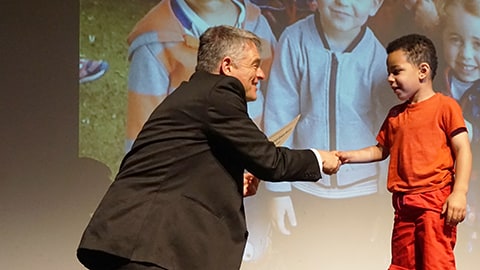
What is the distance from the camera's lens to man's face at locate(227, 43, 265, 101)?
1.51 m

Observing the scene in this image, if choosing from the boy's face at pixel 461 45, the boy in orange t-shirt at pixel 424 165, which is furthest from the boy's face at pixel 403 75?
the boy's face at pixel 461 45

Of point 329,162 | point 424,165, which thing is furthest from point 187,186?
point 424,165

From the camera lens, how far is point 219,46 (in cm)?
150

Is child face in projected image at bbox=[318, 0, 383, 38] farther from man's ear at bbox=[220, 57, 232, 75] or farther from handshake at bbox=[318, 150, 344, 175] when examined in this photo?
man's ear at bbox=[220, 57, 232, 75]

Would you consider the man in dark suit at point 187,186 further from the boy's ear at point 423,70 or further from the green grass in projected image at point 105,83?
the green grass in projected image at point 105,83

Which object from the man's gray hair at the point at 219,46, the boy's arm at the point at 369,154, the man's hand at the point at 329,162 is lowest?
the boy's arm at the point at 369,154

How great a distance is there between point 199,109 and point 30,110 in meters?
1.24

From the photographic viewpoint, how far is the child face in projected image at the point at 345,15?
2.65 metres

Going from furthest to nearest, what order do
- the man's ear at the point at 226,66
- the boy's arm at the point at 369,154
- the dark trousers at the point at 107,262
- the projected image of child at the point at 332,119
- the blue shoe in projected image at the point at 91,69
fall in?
1. the projected image of child at the point at 332,119
2. the blue shoe in projected image at the point at 91,69
3. the boy's arm at the point at 369,154
4. the man's ear at the point at 226,66
5. the dark trousers at the point at 107,262

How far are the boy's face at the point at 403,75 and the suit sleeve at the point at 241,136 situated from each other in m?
0.46

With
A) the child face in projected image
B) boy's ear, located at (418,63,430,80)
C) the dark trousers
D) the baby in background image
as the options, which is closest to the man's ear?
the dark trousers

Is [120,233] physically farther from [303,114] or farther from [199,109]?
[303,114]

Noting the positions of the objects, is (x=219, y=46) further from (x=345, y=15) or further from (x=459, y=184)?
(x=345, y=15)

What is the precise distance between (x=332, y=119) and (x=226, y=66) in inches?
47.7
